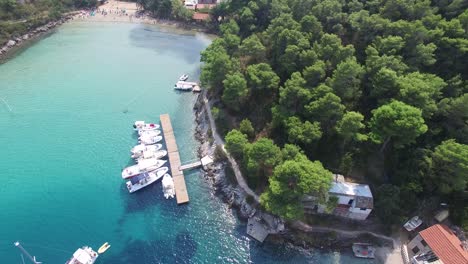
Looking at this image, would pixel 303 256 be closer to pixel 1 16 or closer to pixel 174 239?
pixel 174 239

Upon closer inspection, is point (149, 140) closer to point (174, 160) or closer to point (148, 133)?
point (148, 133)

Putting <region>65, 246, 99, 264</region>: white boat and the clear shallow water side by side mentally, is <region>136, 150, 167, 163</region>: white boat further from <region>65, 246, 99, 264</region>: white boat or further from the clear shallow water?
<region>65, 246, 99, 264</region>: white boat

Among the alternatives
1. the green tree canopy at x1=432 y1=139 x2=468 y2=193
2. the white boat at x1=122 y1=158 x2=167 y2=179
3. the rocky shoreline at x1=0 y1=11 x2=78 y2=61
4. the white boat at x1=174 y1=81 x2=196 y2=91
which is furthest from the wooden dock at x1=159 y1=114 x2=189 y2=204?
the rocky shoreline at x1=0 y1=11 x2=78 y2=61

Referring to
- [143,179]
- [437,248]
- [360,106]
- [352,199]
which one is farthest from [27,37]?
[437,248]

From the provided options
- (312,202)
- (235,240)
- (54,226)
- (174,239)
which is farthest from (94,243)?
(312,202)

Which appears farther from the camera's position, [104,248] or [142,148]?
[142,148]

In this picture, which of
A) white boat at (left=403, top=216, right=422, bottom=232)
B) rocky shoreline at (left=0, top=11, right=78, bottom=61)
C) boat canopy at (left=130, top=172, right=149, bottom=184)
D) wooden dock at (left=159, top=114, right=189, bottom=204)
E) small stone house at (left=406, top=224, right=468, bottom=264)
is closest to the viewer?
small stone house at (left=406, top=224, right=468, bottom=264)
